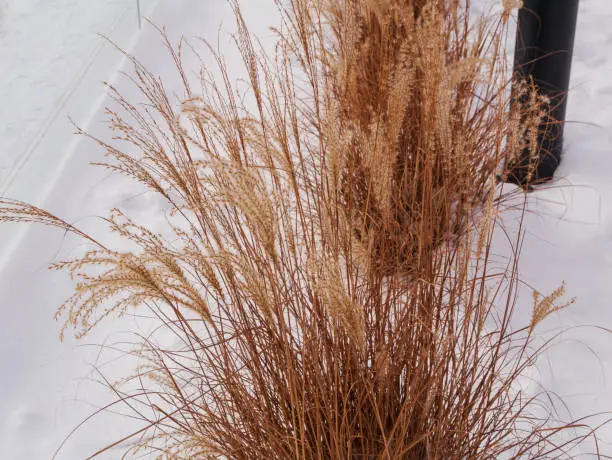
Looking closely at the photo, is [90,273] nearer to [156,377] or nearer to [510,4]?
[156,377]

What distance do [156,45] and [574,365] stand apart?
6.06 feet

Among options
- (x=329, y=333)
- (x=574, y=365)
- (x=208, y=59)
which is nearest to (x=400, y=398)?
(x=329, y=333)

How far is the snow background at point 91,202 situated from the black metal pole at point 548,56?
0.26 feet

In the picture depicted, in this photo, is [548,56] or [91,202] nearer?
[548,56]

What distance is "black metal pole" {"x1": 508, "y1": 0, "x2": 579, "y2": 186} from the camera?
1.85 m

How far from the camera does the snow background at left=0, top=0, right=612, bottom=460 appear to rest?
5.08ft

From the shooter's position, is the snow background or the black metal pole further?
the black metal pole

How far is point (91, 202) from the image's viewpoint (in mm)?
2145

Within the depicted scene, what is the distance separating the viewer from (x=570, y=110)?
2188 mm

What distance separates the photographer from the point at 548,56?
1896 millimetres

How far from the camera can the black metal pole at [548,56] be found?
1852 millimetres

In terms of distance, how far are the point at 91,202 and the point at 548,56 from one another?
4.11 ft

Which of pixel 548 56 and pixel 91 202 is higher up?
pixel 548 56

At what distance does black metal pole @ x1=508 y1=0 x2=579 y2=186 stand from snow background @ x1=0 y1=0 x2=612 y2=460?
80mm
